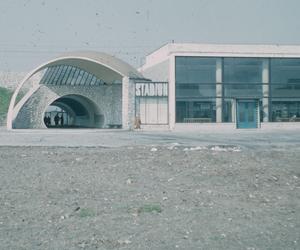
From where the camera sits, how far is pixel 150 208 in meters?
7.64

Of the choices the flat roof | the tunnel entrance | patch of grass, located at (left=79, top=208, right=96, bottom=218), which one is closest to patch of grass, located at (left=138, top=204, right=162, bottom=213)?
patch of grass, located at (left=79, top=208, right=96, bottom=218)

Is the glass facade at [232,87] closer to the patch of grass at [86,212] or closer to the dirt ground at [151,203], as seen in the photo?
the dirt ground at [151,203]

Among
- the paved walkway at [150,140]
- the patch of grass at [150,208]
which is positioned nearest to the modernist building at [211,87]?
the paved walkway at [150,140]

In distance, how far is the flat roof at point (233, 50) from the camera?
122ft

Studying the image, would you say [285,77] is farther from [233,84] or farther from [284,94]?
[233,84]

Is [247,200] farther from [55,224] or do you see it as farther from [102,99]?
[102,99]

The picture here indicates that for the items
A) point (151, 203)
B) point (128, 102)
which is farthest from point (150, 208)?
point (128, 102)

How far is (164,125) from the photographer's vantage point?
38312mm

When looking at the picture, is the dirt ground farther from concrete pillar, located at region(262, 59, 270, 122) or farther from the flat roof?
concrete pillar, located at region(262, 59, 270, 122)

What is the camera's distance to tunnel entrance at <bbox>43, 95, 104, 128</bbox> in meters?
49.6

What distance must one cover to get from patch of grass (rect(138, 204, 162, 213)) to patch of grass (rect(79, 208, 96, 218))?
A: 2.57 ft

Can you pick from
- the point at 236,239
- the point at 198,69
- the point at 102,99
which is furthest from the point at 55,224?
the point at 102,99

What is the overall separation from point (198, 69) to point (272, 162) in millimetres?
25381

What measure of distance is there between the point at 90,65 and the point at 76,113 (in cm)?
2117
